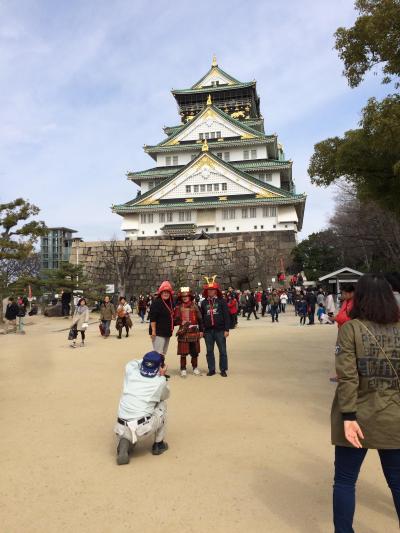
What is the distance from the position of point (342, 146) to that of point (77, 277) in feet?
67.2

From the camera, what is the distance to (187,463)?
3791 millimetres

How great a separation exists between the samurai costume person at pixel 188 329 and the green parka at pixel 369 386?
5274 mm

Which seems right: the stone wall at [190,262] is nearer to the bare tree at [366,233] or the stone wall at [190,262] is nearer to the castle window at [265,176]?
the bare tree at [366,233]

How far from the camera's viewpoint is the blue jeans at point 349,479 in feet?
7.69

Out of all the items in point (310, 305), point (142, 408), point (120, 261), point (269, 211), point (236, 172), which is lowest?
point (142, 408)

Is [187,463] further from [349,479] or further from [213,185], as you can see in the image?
[213,185]

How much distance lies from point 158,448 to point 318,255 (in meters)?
29.7

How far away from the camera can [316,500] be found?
3.12 metres

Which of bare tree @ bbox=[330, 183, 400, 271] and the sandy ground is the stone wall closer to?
bare tree @ bbox=[330, 183, 400, 271]

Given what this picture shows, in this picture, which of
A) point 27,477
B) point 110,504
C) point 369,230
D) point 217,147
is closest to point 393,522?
point 110,504

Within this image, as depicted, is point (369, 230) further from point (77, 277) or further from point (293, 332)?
point (77, 277)

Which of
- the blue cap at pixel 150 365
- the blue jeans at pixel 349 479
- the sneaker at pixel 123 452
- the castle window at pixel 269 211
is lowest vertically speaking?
the sneaker at pixel 123 452

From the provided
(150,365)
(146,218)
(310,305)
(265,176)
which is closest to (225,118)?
(265,176)

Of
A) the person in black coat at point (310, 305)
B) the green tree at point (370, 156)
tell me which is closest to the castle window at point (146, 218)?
the person in black coat at point (310, 305)
